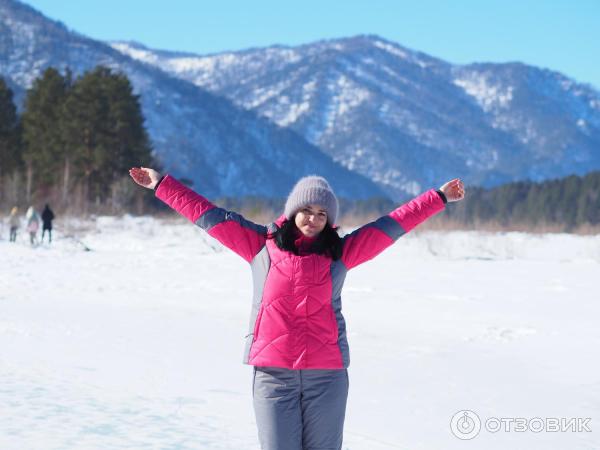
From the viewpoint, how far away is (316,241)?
11.0 ft

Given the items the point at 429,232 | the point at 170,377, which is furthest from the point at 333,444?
the point at 429,232

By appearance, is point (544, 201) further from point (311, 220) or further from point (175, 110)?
point (175, 110)

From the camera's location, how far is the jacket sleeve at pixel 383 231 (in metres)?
3.46

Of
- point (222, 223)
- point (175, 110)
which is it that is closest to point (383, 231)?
point (222, 223)

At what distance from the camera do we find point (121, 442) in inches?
177

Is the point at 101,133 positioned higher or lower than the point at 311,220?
higher

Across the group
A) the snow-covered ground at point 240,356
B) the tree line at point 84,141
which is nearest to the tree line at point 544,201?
the tree line at point 84,141

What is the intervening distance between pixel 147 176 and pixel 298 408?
138cm

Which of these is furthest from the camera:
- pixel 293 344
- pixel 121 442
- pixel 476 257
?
pixel 476 257

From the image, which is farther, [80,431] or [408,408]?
[408,408]

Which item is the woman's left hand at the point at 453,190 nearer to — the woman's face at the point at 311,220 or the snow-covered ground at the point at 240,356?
the woman's face at the point at 311,220

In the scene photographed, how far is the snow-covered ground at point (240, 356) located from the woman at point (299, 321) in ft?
4.90

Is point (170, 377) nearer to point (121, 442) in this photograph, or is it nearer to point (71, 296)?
point (121, 442)

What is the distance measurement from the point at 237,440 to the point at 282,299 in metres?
1.80
